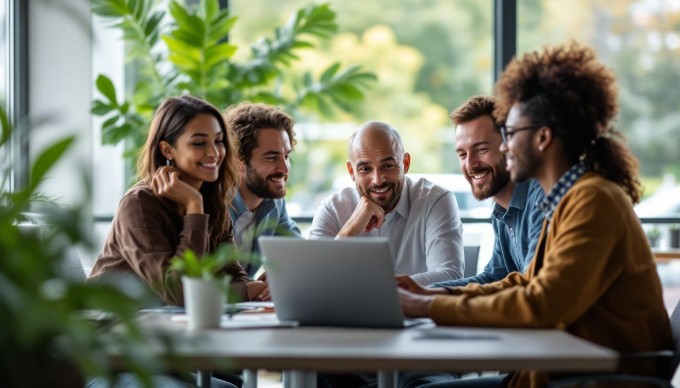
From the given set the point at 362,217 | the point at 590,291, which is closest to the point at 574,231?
the point at 590,291

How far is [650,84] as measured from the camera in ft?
22.4

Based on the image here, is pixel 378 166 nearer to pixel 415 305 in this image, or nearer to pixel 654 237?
pixel 415 305

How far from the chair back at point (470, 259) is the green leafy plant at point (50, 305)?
248 centimetres

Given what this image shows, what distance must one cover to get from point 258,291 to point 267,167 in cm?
81

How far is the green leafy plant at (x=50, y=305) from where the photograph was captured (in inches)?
48.7

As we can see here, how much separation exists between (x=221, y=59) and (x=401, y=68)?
19.9ft

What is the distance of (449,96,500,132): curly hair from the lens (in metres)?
3.45

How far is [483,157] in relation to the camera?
345 cm

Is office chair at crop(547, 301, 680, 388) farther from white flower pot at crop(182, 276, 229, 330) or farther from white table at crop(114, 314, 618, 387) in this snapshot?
white flower pot at crop(182, 276, 229, 330)

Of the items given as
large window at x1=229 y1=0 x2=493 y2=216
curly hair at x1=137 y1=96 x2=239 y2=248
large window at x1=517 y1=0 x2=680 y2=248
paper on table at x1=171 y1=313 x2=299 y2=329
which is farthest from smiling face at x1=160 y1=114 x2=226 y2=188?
large window at x1=229 y1=0 x2=493 y2=216

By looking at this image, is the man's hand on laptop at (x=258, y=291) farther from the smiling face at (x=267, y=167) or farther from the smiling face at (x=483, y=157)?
the smiling face at (x=483, y=157)

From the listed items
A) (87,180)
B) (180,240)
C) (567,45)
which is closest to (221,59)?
(180,240)

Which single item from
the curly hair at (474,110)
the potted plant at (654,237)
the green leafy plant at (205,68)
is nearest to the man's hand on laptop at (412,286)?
the curly hair at (474,110)

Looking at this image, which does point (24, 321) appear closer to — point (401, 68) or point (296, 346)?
point (296, 346)
